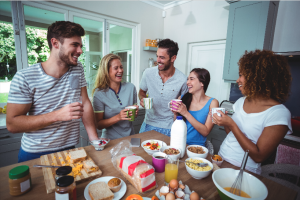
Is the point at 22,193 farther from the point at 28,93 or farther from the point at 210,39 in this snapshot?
the point at 210,39

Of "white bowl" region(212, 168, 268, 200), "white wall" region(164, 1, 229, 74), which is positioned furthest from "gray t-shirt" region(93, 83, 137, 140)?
"white wall" region(164, 1, 229, 74)

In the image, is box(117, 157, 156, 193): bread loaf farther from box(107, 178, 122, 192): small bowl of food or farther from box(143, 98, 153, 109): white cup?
box(143, 98, 153, 109): white cup

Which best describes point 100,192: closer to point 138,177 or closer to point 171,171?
point 138,177

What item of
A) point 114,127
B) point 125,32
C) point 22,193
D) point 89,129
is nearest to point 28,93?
point 89,129

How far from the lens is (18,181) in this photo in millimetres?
797

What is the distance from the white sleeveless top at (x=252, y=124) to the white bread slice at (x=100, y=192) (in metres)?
1.05

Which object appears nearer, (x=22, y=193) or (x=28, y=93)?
(x=22, y=193)

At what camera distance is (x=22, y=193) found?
0.82 m

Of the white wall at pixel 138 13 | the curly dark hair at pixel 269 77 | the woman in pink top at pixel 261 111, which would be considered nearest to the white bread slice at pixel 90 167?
the woman in pink top at pixel 261 111

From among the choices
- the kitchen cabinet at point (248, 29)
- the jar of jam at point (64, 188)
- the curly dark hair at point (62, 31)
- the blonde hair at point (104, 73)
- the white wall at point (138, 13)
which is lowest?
the jar of jam at point (64, 188)

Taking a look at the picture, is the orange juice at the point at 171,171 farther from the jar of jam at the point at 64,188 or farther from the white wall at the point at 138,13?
the white wall at the point at 138,13

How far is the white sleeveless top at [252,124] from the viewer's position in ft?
3.73

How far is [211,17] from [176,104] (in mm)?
2921

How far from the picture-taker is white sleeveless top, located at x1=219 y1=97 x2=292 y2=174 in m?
1.14
